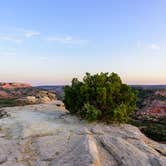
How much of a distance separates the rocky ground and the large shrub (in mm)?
930

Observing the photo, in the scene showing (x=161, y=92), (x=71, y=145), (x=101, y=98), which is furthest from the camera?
(x=161, y=92)

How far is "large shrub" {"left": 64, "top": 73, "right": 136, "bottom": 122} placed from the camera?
2428 cm

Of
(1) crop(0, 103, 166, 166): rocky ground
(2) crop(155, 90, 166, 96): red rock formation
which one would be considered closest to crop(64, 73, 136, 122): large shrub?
(1) crop(0, 103, 166, 166): rocky ground

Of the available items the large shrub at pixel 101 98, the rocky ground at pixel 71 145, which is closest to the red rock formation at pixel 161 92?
the large shrub at pixel 101 98

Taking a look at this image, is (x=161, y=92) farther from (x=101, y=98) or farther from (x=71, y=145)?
(x=71, y=145)

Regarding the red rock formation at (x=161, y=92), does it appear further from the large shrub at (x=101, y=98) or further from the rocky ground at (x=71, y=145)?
the rocky ground at (x=71, y=145)

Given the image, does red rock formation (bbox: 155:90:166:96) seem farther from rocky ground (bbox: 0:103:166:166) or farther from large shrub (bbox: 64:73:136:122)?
rocky ground (bbox: 0:103:166:166)

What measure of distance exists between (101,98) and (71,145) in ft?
24.8

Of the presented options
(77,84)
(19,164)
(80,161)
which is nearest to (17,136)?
(19,164)

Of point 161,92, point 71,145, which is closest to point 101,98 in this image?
point 71,145

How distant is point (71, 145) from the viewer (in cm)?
1812

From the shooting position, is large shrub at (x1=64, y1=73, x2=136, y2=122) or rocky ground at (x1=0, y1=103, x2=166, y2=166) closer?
rocky ground at (x1=0, y1=103, x2=166, y2=166)

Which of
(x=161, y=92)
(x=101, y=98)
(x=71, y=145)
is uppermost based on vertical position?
(x=101, y=98)

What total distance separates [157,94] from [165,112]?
14688mm
